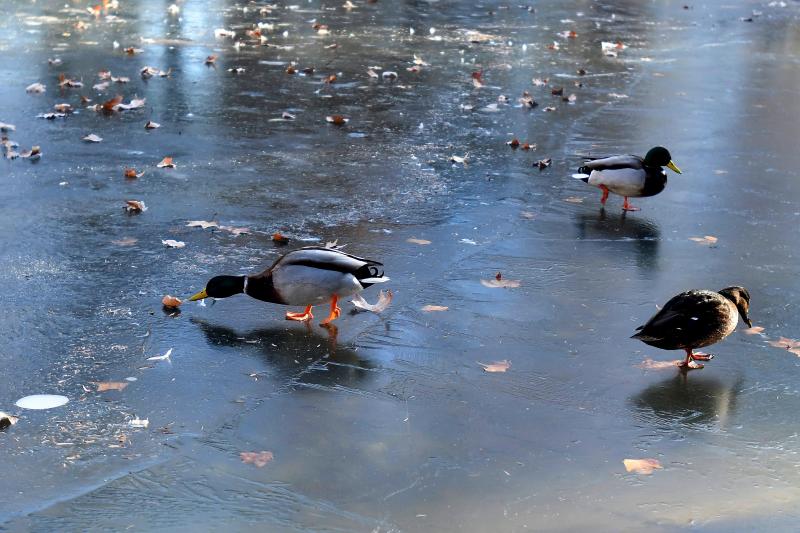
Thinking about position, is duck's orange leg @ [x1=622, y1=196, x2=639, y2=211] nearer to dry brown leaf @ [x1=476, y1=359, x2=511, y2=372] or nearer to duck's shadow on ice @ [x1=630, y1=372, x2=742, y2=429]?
duck's shadow on ice @ [x1=630, y1=372, x2=742, y2=429]

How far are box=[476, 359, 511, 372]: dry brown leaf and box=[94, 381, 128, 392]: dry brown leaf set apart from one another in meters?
1.83

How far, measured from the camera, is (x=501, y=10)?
21.2m

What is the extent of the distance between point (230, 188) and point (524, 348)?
3652 mm

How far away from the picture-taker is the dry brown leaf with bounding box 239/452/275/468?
14.8ft

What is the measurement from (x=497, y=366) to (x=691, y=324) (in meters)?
1.02

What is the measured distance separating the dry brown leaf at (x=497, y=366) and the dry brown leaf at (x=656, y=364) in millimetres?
713

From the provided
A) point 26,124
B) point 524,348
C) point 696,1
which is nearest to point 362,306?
point 524,348

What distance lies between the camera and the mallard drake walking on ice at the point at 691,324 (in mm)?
5465

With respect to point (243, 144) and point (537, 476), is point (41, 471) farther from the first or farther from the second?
point (243, 144)

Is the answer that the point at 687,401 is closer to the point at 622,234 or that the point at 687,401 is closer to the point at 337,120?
the point at 622,234

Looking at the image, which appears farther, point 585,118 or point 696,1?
point 696,1

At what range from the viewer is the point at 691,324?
214 inches

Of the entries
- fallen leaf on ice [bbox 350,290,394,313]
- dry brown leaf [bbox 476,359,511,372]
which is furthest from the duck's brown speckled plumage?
fallen leaf on ice [bbox 350,290,394,313]

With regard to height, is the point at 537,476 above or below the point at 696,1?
below
